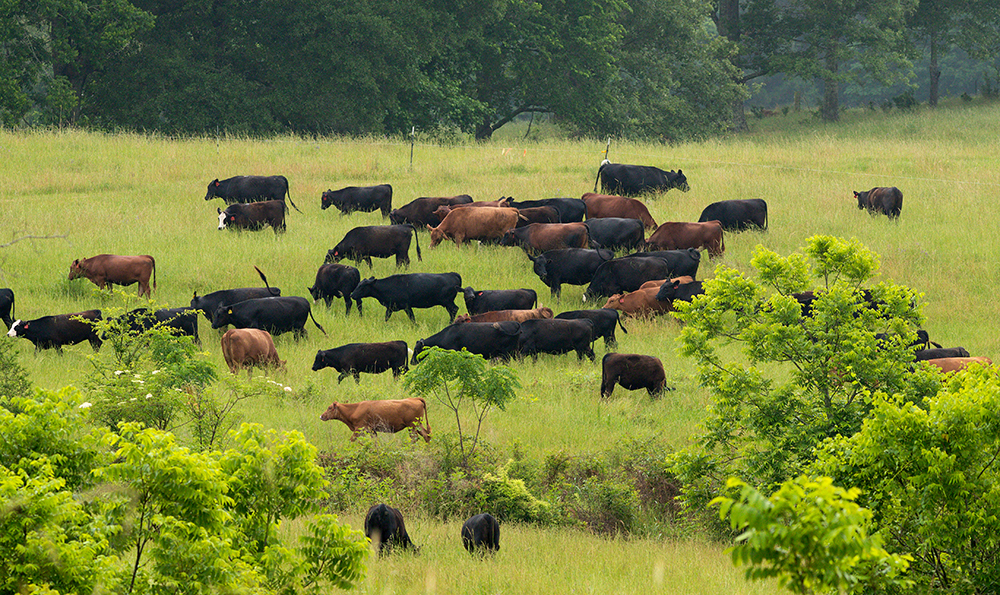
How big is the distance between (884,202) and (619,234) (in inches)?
267

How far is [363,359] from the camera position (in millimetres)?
14625

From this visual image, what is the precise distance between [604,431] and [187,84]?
108 ft

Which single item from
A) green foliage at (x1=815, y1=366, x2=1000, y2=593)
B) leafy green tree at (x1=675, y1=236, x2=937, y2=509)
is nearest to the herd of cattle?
leafy green tree at (x1=675, y1=236, x2=937, y2=509)

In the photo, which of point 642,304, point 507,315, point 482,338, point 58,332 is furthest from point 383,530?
point 642,304

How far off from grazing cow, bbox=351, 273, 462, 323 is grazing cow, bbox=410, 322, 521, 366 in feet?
7.94

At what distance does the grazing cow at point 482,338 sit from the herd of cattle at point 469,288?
0.02m

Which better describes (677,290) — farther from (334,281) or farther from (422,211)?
(422,211)

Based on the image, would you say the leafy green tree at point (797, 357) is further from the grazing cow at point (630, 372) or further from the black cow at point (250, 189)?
the black cow at point (250, 189)

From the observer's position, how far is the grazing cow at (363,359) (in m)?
14.6

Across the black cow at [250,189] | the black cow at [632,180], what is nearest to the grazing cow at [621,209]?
the black cow at [632,180]

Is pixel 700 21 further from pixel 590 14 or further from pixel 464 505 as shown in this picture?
pixel 464 505

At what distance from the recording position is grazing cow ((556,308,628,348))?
647 inches

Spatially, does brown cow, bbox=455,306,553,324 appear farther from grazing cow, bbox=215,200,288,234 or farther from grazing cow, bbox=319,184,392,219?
grazing cow, bbox=319,184,392,219

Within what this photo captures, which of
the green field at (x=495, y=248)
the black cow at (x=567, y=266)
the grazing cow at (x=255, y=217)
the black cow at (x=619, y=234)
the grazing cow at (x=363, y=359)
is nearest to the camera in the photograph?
the green field at (x=495, y=248)
